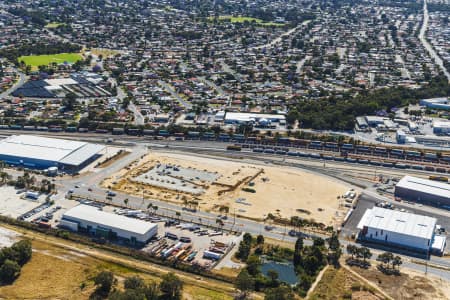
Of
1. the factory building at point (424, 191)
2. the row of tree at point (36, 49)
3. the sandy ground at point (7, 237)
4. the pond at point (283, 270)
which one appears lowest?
the sandy ground at point (7, 237)

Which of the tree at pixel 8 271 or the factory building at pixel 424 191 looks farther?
the factory building at pixel 424 191

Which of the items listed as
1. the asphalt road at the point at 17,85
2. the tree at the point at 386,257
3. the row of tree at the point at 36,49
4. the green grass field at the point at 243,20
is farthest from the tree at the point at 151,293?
the green grass field at the point at 243,20

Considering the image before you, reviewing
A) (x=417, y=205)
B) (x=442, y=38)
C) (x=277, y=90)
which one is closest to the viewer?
(x=417, y=205)

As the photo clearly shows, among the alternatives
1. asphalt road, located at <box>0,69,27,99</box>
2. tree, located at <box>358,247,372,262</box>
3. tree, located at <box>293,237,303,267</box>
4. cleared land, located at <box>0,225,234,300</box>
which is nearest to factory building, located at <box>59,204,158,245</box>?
cleared land, located at <box>0,225,234,300</box>

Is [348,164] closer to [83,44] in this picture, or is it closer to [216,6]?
[83,44]

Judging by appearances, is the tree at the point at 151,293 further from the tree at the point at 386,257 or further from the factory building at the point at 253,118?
the factory building at the point at 253,118

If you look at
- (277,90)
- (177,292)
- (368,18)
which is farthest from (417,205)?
(368,18)
